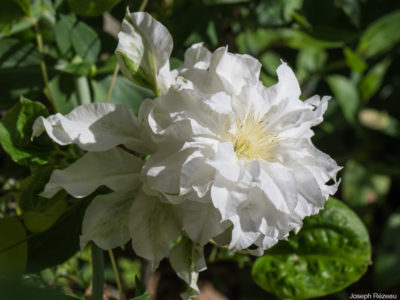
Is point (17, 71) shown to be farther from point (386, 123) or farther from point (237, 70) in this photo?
point (386, 123)

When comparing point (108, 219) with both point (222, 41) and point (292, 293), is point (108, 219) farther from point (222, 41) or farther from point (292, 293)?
point (222, 41)

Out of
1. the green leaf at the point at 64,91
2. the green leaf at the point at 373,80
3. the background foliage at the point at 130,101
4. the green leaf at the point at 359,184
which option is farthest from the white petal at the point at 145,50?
the green leaf at the point at 359,184

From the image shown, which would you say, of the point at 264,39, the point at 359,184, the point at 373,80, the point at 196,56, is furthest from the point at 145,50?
the point at 359,184

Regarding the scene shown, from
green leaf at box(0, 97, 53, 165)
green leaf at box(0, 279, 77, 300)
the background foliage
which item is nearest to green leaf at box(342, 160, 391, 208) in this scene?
the background foliage

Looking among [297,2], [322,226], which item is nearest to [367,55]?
[297,2]

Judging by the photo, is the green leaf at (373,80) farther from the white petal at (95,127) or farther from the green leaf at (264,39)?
the white petal at (95,127)

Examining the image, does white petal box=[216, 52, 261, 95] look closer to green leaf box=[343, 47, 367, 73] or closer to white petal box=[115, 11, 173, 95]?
white petal box=[115, 11, 173, 95]
